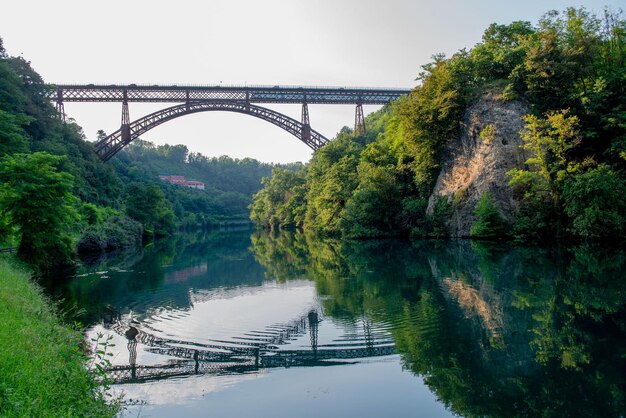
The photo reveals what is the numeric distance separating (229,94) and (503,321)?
45.9m

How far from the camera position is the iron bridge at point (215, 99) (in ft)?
162

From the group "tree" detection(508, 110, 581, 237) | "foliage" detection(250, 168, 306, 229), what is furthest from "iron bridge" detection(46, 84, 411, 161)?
"tree" detection(508, 110, 581, 237)

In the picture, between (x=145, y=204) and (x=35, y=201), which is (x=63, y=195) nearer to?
(x=35, y=201)

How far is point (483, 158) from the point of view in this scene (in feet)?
102

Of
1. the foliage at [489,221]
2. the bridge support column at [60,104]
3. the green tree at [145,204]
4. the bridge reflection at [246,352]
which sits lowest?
the bridge reflection at [246,352]

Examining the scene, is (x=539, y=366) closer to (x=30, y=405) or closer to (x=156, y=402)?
(x=156, y=402)

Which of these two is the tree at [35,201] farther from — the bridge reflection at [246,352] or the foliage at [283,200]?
the foliage at [283,200]

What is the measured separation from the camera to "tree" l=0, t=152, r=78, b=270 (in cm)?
1605

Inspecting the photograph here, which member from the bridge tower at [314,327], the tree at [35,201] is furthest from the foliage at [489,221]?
the tree at [35,201]

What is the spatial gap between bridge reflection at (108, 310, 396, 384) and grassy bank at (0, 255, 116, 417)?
129 cm

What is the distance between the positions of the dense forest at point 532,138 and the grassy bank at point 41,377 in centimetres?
2408

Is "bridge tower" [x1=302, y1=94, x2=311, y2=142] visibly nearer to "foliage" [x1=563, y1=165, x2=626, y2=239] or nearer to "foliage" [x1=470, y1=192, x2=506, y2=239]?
"foliage" [x1=470, y1=192, x2=506, y2=239]

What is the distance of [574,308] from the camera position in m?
10.9

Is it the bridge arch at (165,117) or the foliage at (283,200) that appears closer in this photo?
the bridge arch at (165,117)
